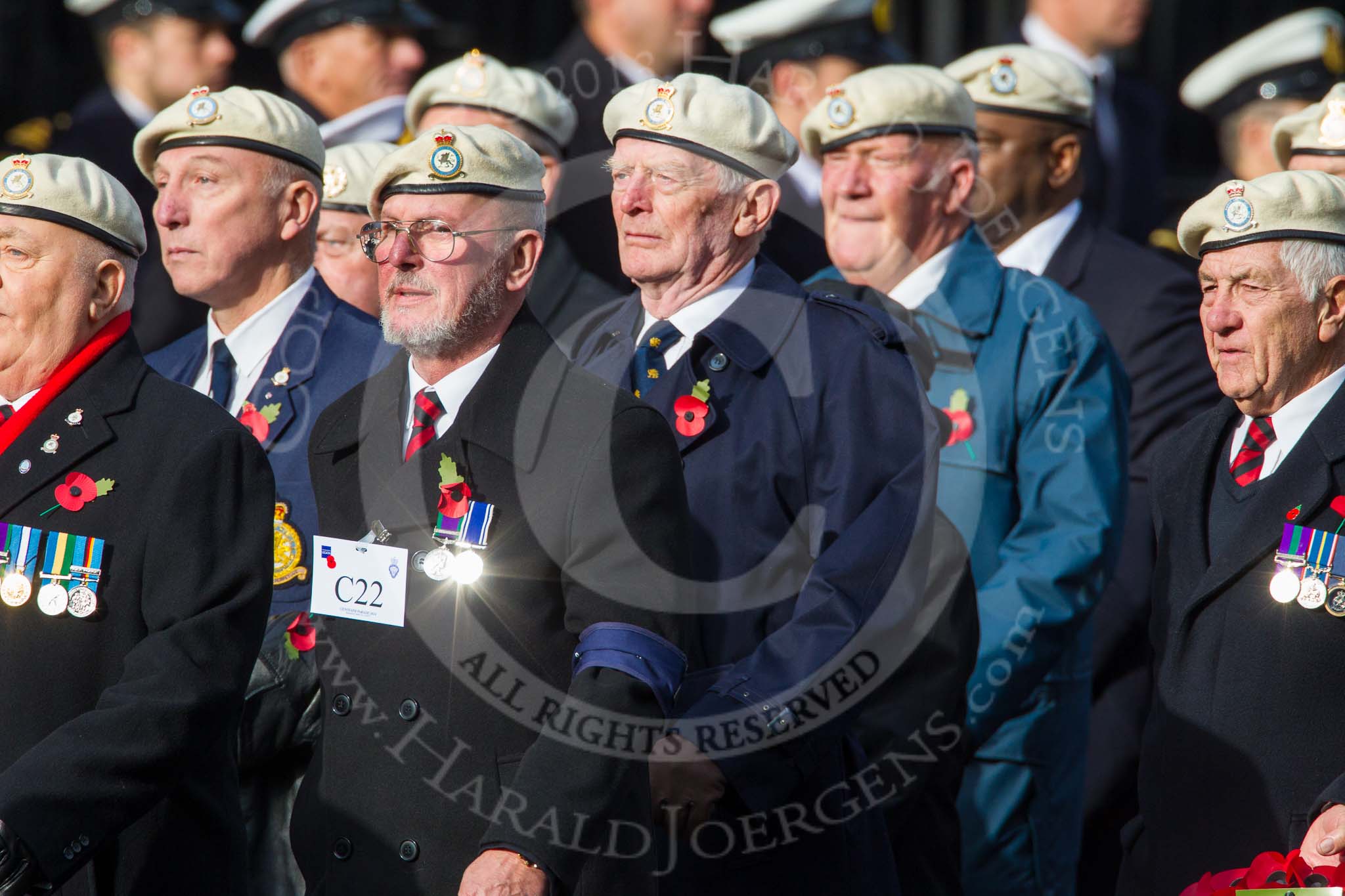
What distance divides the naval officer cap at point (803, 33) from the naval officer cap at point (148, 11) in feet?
6.80

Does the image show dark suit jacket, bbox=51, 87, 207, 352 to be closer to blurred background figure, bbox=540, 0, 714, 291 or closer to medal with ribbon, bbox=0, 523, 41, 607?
blurred background figure, bbox=540, 0, 714, 291

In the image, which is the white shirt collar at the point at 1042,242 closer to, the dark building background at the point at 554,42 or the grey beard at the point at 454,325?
the dark building background at the point at 554,42

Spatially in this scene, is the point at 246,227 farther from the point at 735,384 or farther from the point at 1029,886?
the point at 1029,886

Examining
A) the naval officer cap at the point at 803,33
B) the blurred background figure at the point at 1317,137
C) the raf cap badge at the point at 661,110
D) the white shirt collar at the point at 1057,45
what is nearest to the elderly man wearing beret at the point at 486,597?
the raf cap badge at the point at 661,110

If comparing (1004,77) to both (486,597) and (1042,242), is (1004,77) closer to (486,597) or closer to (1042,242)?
(1042,242)

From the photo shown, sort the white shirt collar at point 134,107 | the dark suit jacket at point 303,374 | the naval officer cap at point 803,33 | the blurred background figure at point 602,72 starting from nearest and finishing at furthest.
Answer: the dark suit jacket at point 303,374 → the blurred background figure at point 602,72 → the naval officer cap at point 803,33 → the white shirt collar at point 134,107

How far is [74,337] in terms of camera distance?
4133 mm

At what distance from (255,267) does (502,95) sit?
4.19 ft

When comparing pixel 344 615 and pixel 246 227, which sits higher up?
pixel 246 227

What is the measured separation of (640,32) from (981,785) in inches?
117

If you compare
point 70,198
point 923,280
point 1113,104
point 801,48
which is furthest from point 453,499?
point 1113,104

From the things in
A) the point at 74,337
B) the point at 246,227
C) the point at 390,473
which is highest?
the point at 246,227

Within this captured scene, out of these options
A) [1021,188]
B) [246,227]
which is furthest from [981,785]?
[246,227]

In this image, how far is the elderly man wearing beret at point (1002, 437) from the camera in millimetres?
5219
